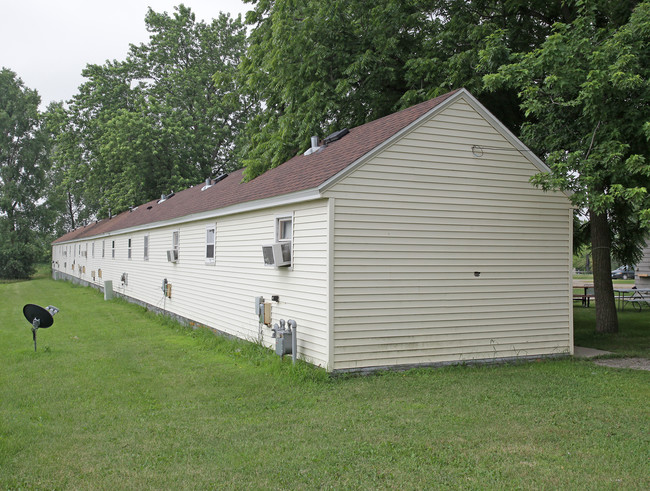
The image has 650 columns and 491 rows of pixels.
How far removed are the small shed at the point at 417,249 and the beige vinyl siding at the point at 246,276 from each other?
4 centimetres

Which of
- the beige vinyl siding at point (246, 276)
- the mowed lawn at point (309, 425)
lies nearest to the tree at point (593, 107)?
the mowed lawn at point (309, 425)

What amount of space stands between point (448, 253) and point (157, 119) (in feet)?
97.2

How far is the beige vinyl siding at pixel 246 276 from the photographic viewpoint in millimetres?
8094

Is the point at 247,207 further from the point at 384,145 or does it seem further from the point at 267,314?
the point at 384,145

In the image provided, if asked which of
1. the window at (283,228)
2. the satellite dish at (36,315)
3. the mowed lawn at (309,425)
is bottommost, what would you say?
the mowed lawn at (309,425)

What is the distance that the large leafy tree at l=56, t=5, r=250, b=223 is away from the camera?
32.6m

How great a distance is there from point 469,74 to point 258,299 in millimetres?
7876

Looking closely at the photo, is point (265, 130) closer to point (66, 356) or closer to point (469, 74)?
point (469, 74)

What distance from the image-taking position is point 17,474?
446 centimetres

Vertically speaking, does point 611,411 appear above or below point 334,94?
below

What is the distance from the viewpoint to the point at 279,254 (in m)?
8.86

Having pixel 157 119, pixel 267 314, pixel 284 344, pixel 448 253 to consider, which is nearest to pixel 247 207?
pixel 267 314

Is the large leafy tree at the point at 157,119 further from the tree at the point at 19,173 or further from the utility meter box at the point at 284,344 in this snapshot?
the utility meter box at the point at 284,344

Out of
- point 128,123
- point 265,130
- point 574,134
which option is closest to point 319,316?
point 574,134
